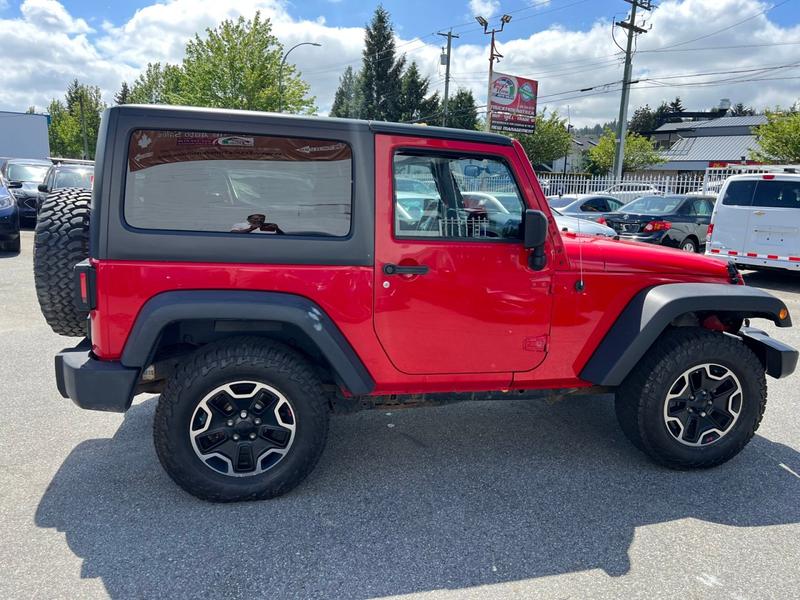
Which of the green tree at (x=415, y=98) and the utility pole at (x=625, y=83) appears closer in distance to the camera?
the utility pole at (x=625, y=83)

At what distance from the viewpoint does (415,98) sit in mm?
59219

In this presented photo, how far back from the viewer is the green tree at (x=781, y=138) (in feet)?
79.9

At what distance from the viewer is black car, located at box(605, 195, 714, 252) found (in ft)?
39.5

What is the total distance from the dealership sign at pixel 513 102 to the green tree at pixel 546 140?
17897mm

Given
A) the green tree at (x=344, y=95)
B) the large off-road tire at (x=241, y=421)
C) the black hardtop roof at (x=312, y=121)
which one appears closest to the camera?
the black hardtop roof at (x=312, y=121)

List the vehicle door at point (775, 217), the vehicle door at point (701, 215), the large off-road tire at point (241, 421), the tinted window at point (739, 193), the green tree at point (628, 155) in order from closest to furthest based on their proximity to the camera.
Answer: the large off-road tire at point (241, 421) → the vehicle door at point (775, 217) → the tinted window at point (739, 193) → the vehicle door at point (701, 215) → the green tree at point (628, 155)

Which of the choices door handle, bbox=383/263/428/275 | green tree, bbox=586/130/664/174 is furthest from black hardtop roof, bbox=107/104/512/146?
green tree, bbox=586/130/664/174

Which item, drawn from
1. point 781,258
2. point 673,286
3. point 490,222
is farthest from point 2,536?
point 781,258

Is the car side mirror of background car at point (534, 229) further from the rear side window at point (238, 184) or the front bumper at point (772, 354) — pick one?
the front bumper at point (772, 354)

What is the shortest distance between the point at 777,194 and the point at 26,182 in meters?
16.6

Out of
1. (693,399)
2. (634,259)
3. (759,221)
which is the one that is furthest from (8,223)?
(759,221)

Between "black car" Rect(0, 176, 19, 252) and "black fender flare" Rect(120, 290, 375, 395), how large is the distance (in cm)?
969

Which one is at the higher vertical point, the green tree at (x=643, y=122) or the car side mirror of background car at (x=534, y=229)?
the green tree at (x=643, y=122)

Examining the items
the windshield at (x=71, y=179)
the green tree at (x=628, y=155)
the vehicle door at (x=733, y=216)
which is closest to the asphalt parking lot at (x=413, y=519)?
the vehicle door at (x=733, y=216)
